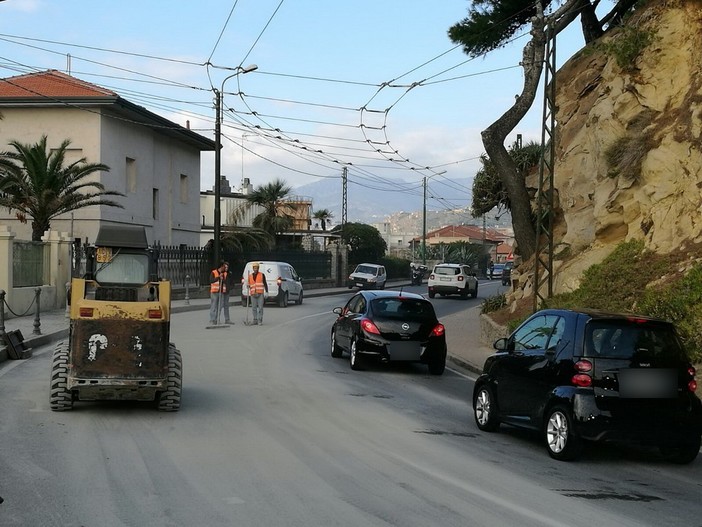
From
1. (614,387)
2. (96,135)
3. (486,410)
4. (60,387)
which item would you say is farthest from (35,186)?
(614,387)

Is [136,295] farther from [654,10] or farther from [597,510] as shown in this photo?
[654,10]

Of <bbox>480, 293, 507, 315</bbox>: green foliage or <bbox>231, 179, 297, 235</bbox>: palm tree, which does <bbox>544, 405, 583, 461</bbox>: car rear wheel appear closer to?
<bbox>480, 293, 507, 315</bbox>: green foliage

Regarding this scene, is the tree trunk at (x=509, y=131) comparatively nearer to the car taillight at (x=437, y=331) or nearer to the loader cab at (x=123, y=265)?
the car taillight at (x=437, y=331)

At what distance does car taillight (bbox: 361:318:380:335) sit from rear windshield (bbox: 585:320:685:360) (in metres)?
7.81

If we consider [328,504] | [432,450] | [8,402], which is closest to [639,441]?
[432,450]

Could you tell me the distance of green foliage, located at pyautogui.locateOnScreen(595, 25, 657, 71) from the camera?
21656 mm

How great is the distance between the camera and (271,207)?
69.4 metres

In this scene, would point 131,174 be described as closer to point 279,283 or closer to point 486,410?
point 279,283

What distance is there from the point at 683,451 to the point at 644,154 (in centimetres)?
1265

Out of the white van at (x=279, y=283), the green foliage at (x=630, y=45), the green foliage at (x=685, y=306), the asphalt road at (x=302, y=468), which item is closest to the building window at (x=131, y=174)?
the white van at (x=279, y=283)

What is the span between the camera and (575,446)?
931cm

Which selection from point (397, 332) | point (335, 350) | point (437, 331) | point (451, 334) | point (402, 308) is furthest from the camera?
point (451, 334)

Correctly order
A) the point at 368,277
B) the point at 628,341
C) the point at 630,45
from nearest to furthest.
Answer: the point at 628,341 < the point at 630,45 < the point at 368,277

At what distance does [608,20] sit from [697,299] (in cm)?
1755
